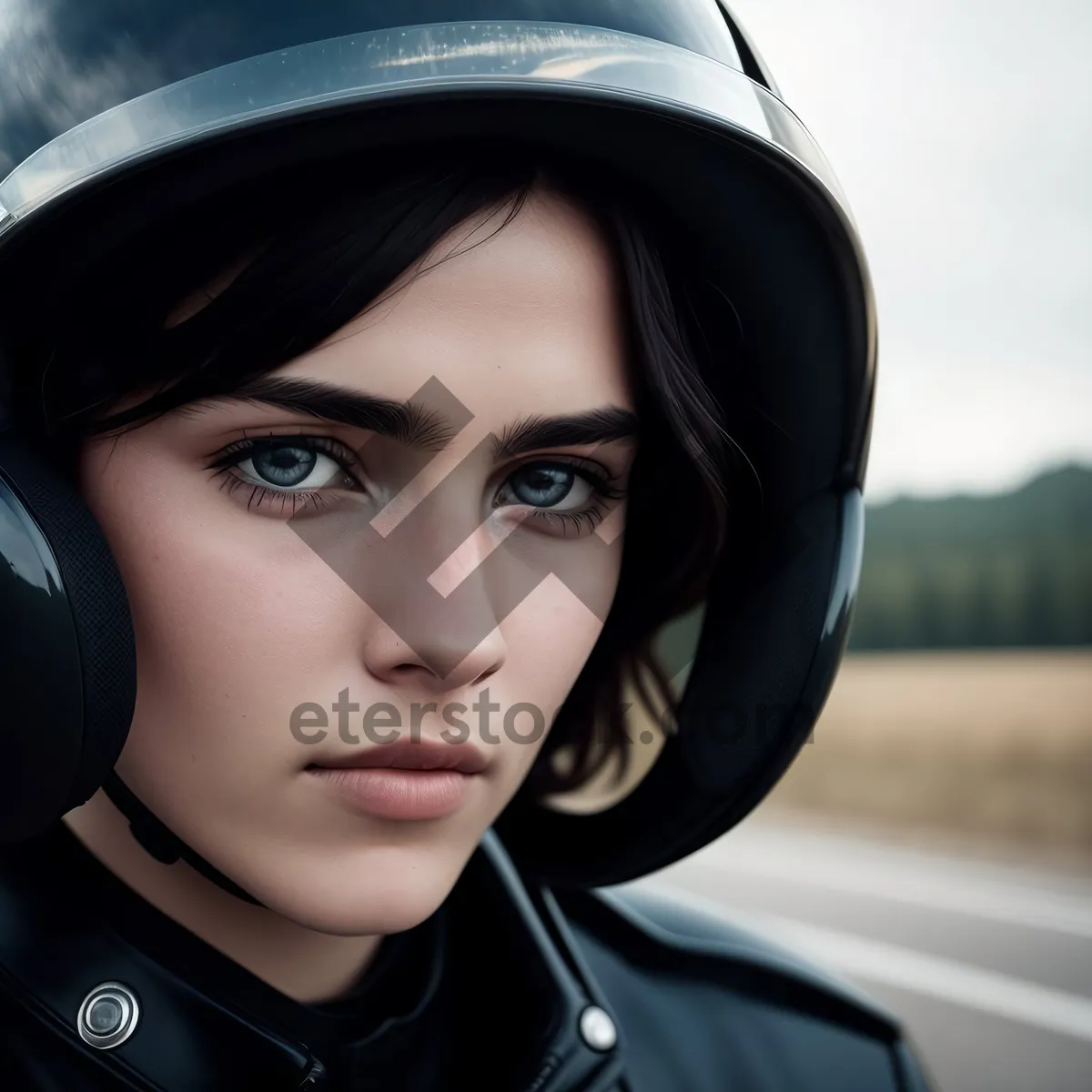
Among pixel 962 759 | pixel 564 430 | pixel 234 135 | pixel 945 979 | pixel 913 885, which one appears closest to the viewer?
pixel 234 135

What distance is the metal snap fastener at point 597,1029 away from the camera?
1.13m

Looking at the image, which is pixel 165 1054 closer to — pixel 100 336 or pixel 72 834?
pixel 72 834

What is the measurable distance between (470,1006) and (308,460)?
60 cm

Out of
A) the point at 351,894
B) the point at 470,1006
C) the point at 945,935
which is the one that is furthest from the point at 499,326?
the point at 945,935

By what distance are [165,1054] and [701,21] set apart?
101 cm

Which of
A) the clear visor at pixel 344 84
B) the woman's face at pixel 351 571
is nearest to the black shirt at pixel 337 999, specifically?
the woman's face at pixel 351 571

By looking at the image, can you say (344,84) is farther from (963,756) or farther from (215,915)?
(963,756)

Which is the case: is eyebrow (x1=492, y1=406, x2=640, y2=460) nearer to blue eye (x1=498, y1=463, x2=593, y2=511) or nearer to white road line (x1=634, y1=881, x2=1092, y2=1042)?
blue eye (x1=498, y1=463, x2=593, y2=511)

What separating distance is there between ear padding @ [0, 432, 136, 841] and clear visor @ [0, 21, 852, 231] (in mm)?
234

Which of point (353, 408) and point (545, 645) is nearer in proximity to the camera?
point (353, 408)

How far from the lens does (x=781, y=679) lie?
47.3 inches

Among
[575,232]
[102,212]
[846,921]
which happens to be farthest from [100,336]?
[846,921]

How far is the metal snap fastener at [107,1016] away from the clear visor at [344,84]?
62 cm

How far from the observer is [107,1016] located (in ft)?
3.06
